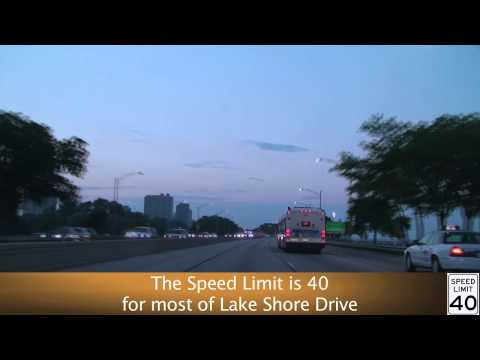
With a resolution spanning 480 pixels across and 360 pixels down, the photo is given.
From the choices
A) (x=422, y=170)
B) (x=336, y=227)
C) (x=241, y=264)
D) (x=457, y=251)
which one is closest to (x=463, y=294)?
(x=457, y=251)

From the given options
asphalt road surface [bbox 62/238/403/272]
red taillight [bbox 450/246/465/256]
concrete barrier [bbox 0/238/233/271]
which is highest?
red taillight [bbox 450/246/465/256]

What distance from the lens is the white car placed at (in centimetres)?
1480

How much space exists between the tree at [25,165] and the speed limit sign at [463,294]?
59246 millimetres

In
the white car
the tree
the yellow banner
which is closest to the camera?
the yellow banner

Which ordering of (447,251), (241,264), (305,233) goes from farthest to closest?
(305,233)
(241,264)
(447,251)

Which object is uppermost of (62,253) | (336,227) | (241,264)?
(62,253)

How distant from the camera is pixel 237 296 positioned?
7.00m

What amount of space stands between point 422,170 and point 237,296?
131ft

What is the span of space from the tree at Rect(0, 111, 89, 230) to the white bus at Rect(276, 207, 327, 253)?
1322 inches

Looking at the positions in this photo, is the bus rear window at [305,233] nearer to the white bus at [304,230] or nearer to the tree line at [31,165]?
the white bus at [304,230]

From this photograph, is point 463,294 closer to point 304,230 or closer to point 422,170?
point 304,230

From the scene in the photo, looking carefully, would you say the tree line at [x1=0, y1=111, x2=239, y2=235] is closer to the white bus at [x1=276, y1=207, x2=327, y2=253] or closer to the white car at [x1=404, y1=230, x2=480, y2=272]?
the white bus at [x1=276, y1=207, x2=327, y2=253]

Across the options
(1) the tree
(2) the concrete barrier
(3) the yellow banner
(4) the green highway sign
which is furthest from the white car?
(4) the green highway sign
